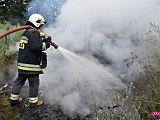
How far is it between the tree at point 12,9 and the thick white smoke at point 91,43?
4.11m

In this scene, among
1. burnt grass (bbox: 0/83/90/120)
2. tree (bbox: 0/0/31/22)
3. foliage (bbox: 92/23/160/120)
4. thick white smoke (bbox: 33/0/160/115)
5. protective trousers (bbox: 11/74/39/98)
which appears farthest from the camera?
tree (bbox: 0/0/31/22)

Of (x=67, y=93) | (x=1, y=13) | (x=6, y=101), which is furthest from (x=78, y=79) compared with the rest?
(x=1, y=13)

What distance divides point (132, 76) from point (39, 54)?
5.96ft

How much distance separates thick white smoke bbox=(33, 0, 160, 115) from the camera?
5.67 m

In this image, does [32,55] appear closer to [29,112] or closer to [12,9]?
[29,112]

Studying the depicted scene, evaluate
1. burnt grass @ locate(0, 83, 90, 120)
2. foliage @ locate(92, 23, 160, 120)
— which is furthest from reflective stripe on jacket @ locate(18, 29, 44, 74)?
foliage @ locate(92, 23, 160, 120)

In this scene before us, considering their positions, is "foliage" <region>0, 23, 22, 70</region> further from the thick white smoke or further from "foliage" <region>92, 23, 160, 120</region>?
"foliage" <region>92, 23, 160, 120</region>

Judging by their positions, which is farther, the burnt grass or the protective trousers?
the protective trousers

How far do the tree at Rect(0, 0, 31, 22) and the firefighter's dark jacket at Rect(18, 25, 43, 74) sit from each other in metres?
6.62

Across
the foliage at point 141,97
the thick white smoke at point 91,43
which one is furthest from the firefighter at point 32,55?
the foliage at point 141,97

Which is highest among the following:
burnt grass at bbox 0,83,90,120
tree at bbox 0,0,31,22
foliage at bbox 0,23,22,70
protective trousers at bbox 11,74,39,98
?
tree at bbox 0,0,31,22

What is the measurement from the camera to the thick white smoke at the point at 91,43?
5.67 metres

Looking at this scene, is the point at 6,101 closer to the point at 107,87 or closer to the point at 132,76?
the point at 107,87

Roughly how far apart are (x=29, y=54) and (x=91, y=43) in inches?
73.8
